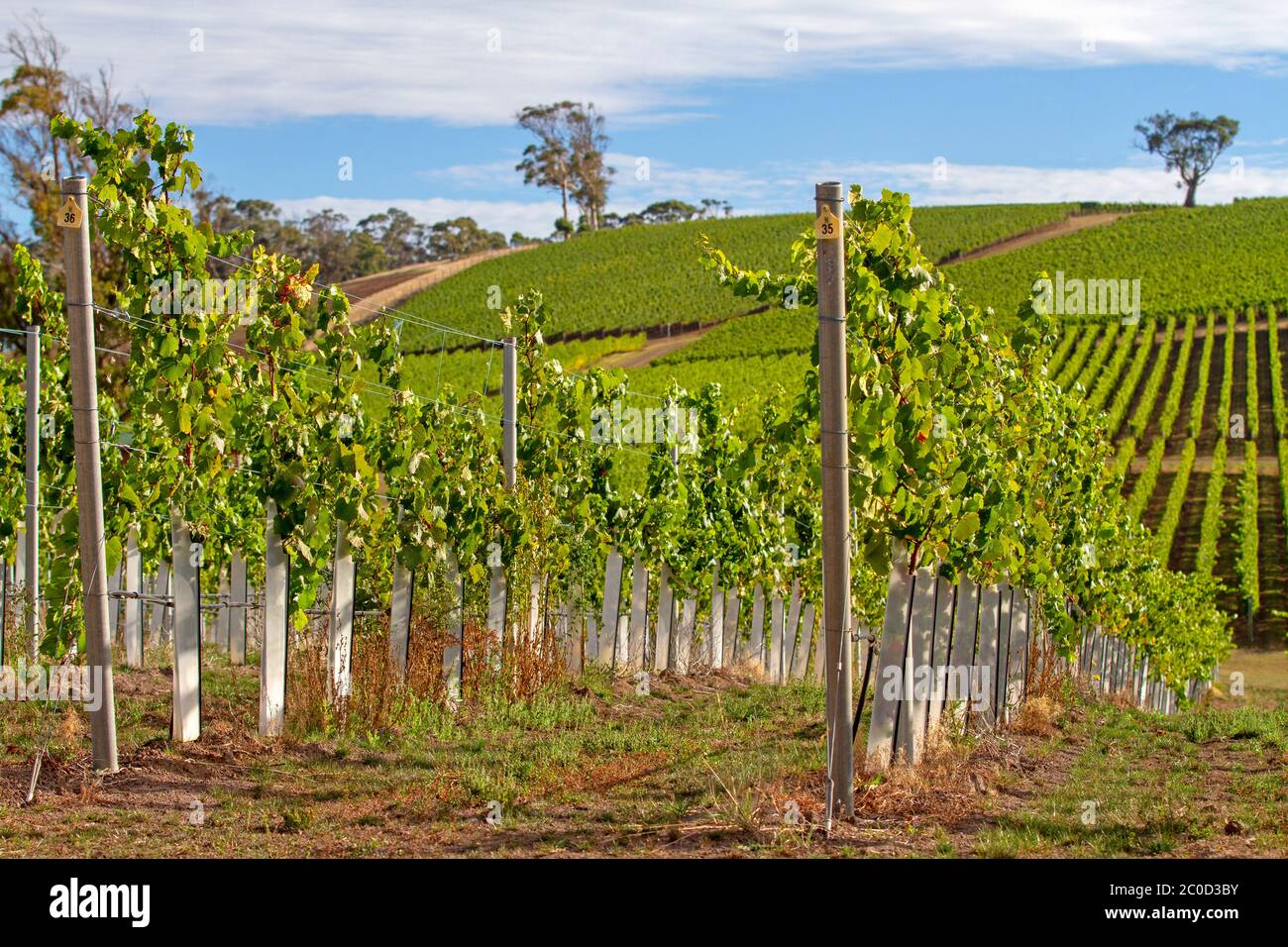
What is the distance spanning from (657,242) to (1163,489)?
6759 cm

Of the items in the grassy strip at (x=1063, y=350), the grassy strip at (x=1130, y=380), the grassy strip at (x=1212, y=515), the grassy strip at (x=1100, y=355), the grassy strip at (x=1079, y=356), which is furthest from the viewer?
the grassy strip at (x=1063, y=350)

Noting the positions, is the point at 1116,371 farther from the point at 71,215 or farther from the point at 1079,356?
the point at 71,215

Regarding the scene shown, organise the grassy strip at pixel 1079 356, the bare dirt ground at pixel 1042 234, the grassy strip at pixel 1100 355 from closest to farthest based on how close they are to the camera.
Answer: the grassy strip at pixel 1079 356
the grassy strip at pixel 1100 355
the bare dirt ground at pixel 1042 234

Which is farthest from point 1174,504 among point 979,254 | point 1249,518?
point 979,254

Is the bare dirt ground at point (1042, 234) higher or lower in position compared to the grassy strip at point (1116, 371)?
higher

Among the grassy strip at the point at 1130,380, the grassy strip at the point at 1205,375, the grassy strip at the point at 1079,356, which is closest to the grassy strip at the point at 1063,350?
the grassy strip at the point at 1079,356

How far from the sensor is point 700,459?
18406 mm

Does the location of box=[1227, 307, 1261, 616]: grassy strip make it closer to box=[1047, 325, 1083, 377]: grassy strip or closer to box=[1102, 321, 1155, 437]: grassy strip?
box=[1102, 321, 1155, 437]: grassy strip

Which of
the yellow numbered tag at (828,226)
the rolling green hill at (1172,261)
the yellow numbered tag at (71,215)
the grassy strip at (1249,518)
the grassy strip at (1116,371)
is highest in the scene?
the rolling green hill at (1172,261)

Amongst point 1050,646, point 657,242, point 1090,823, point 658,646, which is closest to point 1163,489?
point 1050,646

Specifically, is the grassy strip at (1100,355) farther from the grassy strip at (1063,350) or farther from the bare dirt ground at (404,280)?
the bare dirt ground at (404,280)

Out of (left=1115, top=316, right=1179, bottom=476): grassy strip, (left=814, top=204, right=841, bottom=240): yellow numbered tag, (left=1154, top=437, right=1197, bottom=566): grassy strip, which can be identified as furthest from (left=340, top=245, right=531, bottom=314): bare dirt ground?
(left=814, top=204, right=841, bottom=240): yellow numbered tag

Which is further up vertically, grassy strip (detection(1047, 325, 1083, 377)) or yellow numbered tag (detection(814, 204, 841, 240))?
grassy strip (detection(1047, 325, 1083, 377))
